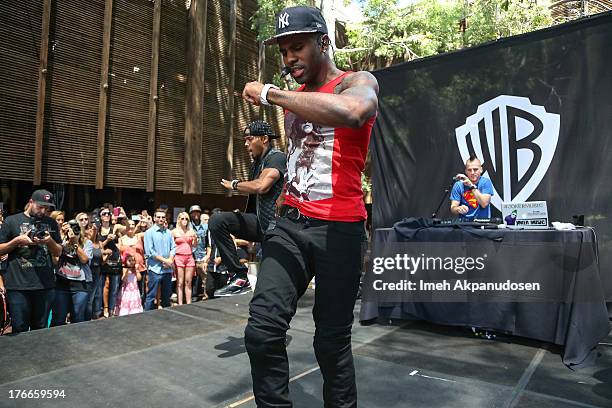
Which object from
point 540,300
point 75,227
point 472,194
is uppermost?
point 472,194

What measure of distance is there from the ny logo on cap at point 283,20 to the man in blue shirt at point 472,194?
13.1ft

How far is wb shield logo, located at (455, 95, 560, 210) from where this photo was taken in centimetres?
596

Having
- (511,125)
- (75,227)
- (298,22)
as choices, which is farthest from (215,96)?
(298,22)

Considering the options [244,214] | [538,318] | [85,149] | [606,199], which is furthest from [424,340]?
[85,149]

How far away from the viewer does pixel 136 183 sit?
10.7m

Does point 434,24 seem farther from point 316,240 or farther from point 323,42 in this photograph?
point 316,240

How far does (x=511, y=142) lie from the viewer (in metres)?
6.34

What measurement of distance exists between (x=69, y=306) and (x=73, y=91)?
17.7 ft

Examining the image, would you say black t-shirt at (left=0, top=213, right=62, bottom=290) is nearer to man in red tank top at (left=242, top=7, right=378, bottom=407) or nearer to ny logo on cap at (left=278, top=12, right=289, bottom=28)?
man in red tank top at (left=242, top=7, right=378, bottom=407)

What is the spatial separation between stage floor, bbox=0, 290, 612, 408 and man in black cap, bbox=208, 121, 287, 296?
797mm

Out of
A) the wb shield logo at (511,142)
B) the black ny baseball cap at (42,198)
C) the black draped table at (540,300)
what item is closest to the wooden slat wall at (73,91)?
the black ny baseball cap at (42,198)

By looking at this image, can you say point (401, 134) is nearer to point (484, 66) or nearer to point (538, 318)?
point (484, 66)

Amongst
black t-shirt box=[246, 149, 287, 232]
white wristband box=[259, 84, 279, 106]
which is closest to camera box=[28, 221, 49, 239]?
black t-shirt box=[246, 149, 287, 232]

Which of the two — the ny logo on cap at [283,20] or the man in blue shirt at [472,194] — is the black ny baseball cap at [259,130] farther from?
the man in blue shirt at [472,194]
